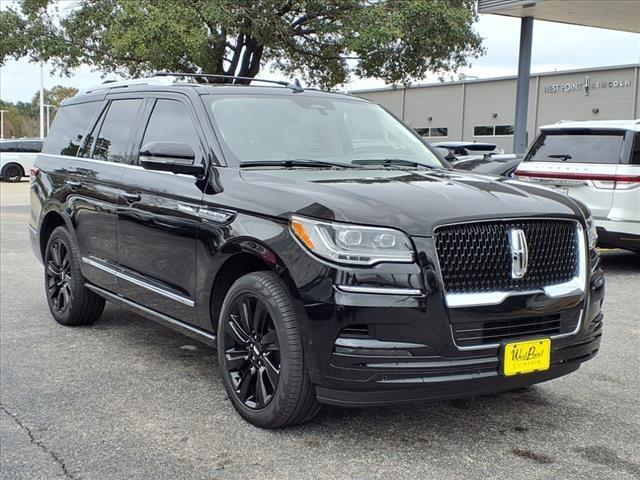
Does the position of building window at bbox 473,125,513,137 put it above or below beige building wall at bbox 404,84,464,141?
below

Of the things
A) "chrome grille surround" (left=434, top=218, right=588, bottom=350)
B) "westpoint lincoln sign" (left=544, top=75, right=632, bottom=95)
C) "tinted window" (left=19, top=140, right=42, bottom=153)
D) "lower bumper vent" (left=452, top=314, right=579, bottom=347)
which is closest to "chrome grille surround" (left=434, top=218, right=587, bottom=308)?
"chrome grille surround" (left=434, top=218, right=588, bottom=350)

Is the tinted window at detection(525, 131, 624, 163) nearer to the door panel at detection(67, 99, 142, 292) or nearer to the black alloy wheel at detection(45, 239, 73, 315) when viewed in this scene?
the door panel at detection(67, 99, 142, 292)

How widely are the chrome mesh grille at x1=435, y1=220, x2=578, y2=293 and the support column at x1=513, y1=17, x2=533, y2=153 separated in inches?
508

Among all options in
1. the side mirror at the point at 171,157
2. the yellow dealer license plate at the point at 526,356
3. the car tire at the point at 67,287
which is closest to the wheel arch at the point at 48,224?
the car tire at the point at 67,287

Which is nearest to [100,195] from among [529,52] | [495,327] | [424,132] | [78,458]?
[78,458]

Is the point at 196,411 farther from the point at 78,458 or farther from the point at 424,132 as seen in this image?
the point at 424,132

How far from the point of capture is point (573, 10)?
1620 centimetres

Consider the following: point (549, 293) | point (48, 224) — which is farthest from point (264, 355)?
point (48, 224)

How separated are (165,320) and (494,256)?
226 cm

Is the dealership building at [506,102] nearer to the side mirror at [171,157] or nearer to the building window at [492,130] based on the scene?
the building window at [492,130]

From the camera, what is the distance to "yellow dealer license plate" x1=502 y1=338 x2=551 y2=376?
3475 mm

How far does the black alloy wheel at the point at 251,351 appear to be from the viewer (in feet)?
12.4

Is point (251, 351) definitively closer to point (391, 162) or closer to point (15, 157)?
point (391, 162)

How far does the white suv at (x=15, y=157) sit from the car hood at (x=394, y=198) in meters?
27.8
